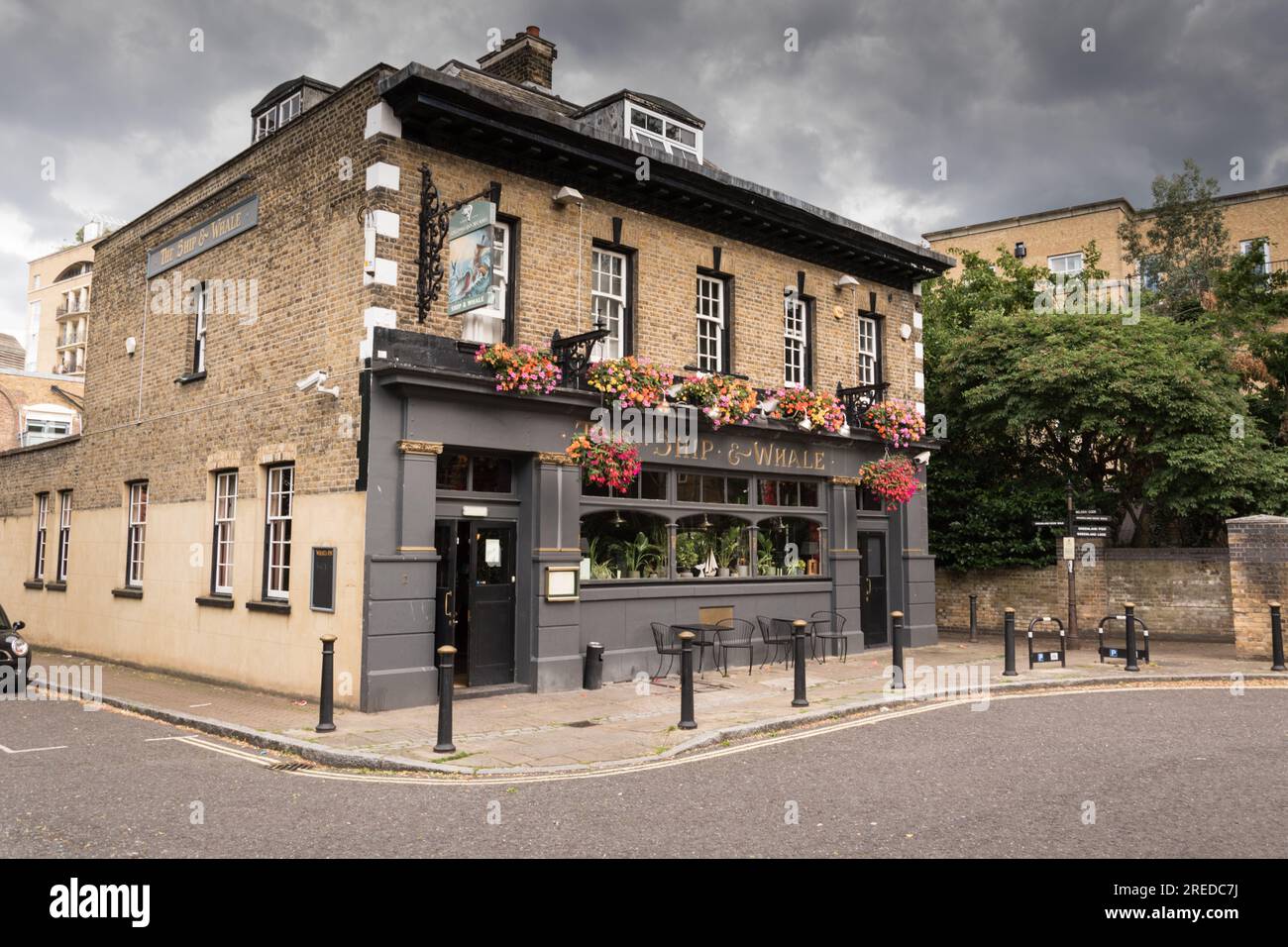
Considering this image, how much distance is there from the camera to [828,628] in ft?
56.3

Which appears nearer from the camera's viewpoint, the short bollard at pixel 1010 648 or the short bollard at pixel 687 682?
the short bollard at pixel 687 682

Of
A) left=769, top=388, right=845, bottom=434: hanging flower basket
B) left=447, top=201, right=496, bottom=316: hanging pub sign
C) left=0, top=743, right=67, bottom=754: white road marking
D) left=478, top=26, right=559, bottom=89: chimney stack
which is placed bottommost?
left=0, top=743, right=67, bottom=754: white road marking

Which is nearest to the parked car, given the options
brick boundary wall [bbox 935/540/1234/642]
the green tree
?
brick boundary wall [bbox 935/540/1234/642]

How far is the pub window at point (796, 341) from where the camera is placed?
17.3m

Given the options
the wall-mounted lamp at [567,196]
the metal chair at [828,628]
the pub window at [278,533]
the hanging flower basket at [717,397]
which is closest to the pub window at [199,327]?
the pub window at [278,533]

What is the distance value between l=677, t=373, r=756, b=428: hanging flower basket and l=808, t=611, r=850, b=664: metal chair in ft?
13.3

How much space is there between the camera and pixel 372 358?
11688 millimetres

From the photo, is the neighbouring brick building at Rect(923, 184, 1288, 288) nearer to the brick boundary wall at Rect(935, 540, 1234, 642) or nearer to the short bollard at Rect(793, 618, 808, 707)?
the brick boundary wall at Rect(935, 540, 1234, 642)

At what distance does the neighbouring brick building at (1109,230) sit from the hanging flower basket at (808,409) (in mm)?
25189

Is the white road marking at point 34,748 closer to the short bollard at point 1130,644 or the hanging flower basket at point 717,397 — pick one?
the hanging flower basket at point 717,397

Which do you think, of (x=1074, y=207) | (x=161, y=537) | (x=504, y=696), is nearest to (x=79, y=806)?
(x=504, y=696)

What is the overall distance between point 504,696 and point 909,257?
11896 mm

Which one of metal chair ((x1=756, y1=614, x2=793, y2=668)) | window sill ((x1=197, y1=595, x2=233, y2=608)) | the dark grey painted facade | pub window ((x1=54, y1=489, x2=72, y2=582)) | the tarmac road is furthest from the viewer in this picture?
pub window ((x1=54, y1=489, x2=72, y2=582))

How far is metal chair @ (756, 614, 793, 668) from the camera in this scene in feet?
52.0
